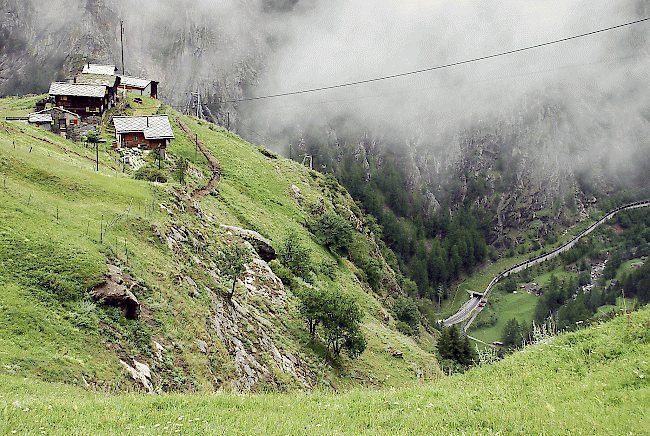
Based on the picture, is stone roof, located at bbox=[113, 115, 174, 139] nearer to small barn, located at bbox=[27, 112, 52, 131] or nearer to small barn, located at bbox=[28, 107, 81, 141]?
small barn, located at bbox=[28, 107, 81, 141]

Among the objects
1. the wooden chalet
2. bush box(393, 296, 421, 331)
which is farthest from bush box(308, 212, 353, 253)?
the wooden chalet

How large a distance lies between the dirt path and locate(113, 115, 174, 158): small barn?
9.79 meters

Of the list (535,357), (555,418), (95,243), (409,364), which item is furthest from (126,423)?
(409,364)

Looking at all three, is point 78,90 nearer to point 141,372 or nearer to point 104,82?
point 104,82

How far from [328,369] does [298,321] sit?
6.13 meters

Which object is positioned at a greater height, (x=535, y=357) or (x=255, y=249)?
(x=535, y=357)

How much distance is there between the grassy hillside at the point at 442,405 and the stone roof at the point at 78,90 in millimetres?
80653

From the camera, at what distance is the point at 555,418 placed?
1006 centimetres

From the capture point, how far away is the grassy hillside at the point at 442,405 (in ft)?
32.6

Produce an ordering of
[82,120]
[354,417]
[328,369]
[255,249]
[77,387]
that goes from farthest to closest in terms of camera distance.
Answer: [82,120] → [255,249] → [328,369] → [77,387] → [354,417]

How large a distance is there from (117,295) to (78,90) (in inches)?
2973

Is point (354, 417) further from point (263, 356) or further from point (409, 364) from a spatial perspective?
point (409, 364)

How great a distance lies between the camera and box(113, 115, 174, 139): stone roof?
74.2 meters

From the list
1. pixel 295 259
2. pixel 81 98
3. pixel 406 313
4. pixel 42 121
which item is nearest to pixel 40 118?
pixel 42 121
